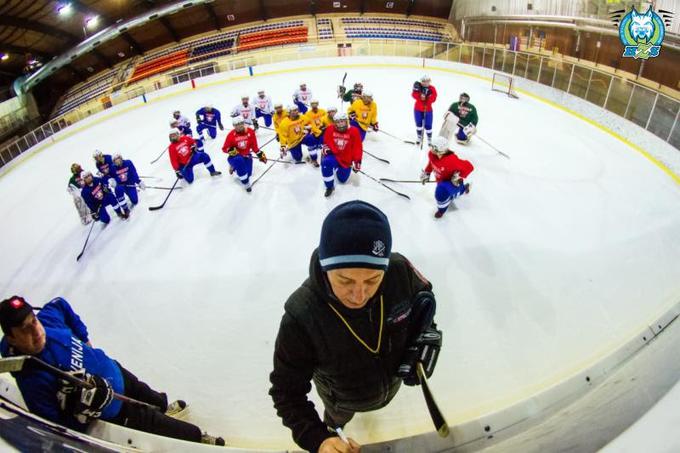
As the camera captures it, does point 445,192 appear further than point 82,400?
Yes

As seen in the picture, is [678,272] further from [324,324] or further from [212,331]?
[212,331]

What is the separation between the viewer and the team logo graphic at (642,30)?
35.1 feet

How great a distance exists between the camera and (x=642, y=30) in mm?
→ 11383

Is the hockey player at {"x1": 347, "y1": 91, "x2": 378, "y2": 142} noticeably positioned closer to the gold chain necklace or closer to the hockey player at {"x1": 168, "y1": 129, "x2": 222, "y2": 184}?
the hockey player at {"x1": 168, "y1": 129, "x2": 222, "y2": 184}

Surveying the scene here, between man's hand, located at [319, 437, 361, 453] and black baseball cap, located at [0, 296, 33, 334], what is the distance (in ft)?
5.73

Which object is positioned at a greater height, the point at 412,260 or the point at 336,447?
the point at 336,447

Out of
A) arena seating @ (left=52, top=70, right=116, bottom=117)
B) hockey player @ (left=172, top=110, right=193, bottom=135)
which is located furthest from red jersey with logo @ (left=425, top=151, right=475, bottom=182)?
arena seating @ (left=52, top=70, right=116, bottom=117)

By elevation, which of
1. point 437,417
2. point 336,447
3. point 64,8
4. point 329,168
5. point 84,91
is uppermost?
point 64,8

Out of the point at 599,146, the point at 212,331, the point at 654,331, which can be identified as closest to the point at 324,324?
the point at 654,331

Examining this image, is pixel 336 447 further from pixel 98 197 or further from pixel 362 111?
pixel 362 111

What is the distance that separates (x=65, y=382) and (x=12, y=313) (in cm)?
47

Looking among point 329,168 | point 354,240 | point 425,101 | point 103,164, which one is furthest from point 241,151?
point 354,240

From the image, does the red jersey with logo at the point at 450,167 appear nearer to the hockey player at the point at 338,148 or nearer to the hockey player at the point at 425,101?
the hockey player at the point at 338,148

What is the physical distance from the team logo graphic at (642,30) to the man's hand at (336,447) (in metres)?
15.2
